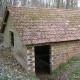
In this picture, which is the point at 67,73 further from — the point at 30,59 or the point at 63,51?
the point at 30,59

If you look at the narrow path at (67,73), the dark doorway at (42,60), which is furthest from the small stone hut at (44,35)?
the narrow path at (67,73)

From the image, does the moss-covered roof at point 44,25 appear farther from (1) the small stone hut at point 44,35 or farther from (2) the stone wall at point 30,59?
(2) the stone wall at point 30,59

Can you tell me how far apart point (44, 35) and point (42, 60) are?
344cm

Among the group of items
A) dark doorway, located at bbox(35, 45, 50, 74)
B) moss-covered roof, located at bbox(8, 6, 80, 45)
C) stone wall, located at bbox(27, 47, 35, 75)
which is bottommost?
dark doorway, located at bbox(35, 45, 50, 74)

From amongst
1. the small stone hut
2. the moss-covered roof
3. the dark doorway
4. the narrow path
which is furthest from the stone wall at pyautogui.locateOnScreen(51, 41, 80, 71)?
the dark doorway

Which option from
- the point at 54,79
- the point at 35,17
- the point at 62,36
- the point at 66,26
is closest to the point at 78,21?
the point at 66,26

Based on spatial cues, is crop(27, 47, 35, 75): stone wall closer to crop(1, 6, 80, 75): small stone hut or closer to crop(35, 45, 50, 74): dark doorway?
crop(1, 6, 80, 75): small stone hut

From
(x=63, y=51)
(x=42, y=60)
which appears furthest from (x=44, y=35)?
(x=42, y=60)

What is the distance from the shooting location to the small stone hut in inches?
335

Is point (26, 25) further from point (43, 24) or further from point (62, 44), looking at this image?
point (62, 44)

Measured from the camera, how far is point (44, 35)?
352 inches

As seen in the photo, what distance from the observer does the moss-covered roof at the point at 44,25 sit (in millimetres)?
8742

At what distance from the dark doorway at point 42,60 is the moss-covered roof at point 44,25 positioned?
2529mm

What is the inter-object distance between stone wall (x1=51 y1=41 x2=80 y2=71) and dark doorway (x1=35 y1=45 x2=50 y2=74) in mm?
1317
